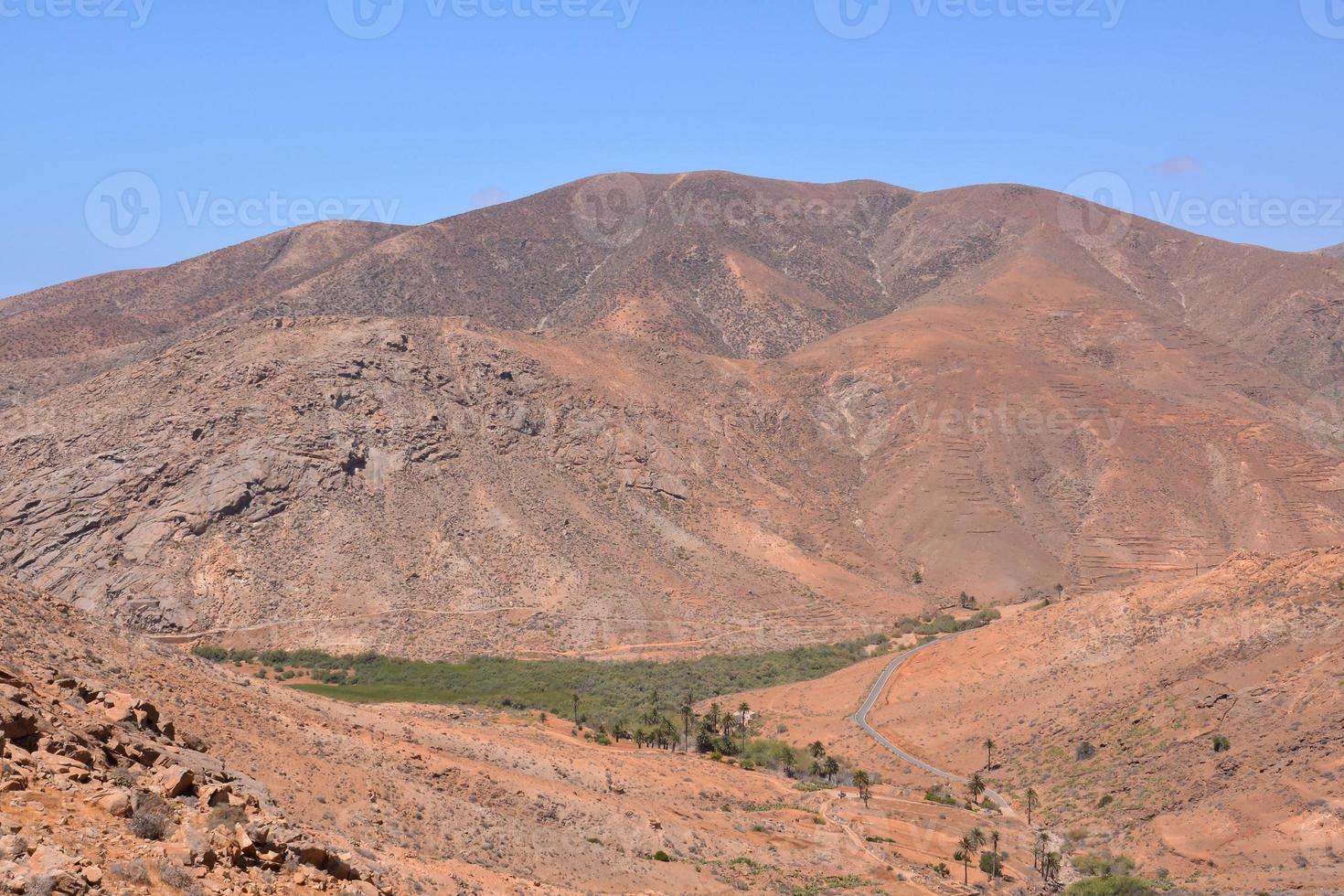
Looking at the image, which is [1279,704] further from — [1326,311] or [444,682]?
[1326,311]

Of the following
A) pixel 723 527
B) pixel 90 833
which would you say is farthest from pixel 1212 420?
pixel 90 833

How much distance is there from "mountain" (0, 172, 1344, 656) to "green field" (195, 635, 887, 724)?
2.92 meters

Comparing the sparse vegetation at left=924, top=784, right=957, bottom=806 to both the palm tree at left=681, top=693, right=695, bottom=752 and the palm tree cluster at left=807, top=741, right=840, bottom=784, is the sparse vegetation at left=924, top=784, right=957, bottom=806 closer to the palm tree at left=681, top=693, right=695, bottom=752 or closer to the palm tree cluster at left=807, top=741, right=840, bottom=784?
the palm tree cluster at left=807, top=741, right=840, bottom=784

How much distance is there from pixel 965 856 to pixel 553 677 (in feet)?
103

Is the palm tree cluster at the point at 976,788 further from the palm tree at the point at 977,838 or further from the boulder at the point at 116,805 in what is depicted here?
the boulder at the point at 116,805

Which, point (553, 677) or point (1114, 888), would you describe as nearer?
point (1114, 888)

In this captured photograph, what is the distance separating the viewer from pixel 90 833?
11.4 meters

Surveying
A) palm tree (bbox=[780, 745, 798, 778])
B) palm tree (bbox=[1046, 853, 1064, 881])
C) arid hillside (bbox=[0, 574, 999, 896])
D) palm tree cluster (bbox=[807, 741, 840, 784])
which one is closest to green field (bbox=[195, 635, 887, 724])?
palm tree (bbox=[780, 745, 798, 778])

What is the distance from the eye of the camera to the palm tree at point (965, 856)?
1255 inches

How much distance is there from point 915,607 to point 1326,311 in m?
99.7

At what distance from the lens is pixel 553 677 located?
6044cm

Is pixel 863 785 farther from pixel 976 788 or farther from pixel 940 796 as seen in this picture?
pixel 976 788

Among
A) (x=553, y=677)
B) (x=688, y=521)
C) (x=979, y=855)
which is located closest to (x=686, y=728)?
(x=553, y=677)

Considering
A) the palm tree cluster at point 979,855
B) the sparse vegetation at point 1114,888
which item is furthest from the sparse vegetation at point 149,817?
the sparse vegetation at point 1114,888
